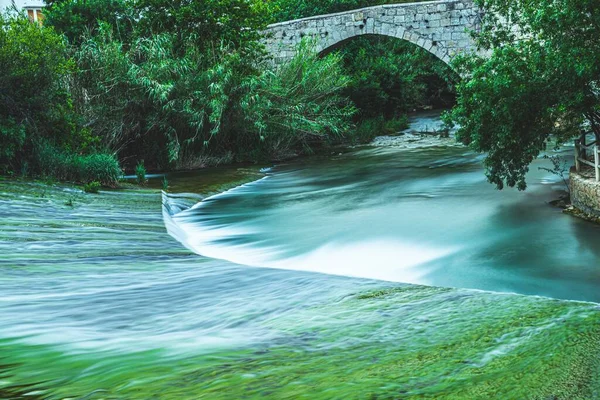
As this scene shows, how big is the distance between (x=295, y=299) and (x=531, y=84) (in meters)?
5.13

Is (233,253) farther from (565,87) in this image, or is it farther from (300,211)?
(565,87)

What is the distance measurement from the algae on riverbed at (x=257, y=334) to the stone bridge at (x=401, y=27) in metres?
13.3

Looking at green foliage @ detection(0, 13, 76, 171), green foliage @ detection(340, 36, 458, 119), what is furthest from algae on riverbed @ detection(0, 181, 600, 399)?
green foliage @ detection(340, 36, 458, 119)

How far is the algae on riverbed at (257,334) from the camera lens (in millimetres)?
2973

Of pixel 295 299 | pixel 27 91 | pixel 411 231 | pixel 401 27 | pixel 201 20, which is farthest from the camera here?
pixel 401 27

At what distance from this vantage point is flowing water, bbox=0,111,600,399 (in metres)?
3.06

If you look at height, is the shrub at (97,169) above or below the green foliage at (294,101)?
below

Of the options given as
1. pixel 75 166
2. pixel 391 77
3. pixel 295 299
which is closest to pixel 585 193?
pixel 295 299

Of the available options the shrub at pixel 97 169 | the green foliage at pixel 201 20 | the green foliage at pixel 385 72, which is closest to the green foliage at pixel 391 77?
the green foliage at pixel 385 72

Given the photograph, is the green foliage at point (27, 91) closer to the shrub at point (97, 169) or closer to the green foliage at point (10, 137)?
→ the green foliage at point (10, 137)

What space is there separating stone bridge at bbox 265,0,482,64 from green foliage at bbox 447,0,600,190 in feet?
29.5

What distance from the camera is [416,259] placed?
7258mm

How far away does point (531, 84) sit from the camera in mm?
8648

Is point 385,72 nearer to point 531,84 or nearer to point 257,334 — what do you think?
point 531,84
